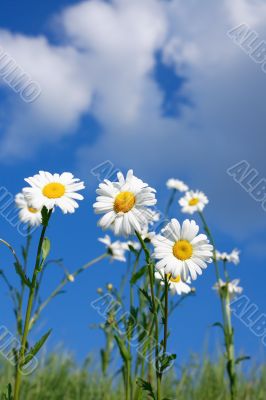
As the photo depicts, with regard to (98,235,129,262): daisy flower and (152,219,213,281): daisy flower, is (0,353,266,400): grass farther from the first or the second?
(152,219,213,281): daisy flower

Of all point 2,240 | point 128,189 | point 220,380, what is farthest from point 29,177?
point 220,380

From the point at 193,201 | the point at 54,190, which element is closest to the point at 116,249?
the point at 193,201

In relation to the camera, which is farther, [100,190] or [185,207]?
[185,207]

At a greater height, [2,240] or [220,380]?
[220,380]

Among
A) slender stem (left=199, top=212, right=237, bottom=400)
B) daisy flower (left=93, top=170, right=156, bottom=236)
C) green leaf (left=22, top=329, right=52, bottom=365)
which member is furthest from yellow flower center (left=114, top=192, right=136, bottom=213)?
slender stem (left=199, top=212, right=237, bottom=400)

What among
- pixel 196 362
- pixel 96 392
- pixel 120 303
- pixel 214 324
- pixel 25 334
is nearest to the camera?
pixel 25 334

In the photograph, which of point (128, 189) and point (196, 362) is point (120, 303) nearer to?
point (128, 189)

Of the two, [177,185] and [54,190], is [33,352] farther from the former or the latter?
[177,185]

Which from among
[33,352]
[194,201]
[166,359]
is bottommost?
[33,352]
